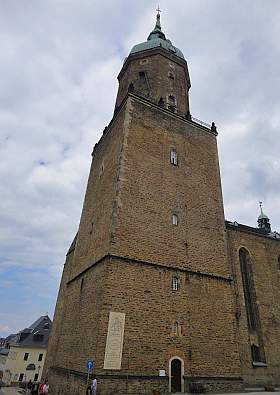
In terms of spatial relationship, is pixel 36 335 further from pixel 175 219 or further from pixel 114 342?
pixel 114 342

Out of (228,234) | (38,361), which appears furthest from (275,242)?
(38,361)

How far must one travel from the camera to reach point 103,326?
11.9 m

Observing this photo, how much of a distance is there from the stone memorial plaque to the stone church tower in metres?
0.04

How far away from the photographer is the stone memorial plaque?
1152cm

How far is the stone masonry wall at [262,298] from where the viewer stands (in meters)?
16.7

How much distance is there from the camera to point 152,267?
14000 millimetres

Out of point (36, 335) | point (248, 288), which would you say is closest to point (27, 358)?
point (36, 335)

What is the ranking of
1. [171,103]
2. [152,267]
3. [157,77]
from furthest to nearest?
[157,77] → [171,103] → [152,267]

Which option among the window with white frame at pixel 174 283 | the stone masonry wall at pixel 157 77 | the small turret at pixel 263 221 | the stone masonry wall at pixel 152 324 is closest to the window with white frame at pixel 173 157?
the stone masonry wall at pixel 157 77

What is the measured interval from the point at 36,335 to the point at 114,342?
3366cm

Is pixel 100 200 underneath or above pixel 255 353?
above

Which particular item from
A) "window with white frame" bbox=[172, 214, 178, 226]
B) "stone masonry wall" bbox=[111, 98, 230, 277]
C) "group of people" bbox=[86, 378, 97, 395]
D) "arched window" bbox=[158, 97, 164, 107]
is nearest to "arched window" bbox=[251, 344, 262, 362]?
"stone masonry wall" bbox=[111, 98, 230, 277]

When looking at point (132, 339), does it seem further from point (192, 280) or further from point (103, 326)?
point (192, 280)

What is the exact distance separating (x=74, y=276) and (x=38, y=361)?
28.4 metres
